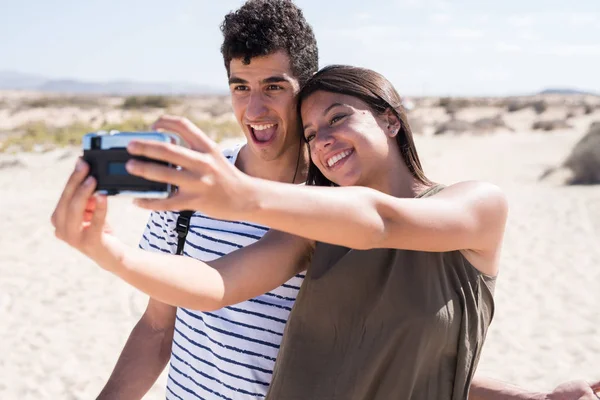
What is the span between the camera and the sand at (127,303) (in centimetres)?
556

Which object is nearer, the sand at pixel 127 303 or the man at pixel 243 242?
the man at pixel 243 242

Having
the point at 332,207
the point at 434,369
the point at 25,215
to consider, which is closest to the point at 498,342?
the point at 434,369

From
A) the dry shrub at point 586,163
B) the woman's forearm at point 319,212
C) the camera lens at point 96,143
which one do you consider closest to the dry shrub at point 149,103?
the dry shrub at point 586,163

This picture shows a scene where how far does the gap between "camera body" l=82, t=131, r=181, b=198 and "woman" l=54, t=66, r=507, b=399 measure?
7.4 inches

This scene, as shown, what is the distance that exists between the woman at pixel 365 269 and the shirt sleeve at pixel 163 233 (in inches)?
17.7

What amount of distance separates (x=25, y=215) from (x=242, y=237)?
9758 mm

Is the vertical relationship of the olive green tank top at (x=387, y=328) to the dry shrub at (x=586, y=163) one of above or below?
above

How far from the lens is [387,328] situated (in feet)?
5.10

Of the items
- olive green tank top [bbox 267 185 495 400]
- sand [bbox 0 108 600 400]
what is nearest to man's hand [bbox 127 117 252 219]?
olive green tank top [bbox 267 185 495 400]

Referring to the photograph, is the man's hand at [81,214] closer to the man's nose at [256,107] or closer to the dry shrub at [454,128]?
the man's nose at [256,107]

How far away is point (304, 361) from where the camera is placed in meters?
1.66

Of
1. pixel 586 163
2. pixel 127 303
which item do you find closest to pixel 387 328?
pixel 127 303

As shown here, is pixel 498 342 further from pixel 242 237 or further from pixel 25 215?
pixel 25 215

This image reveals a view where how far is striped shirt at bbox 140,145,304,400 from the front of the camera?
1962 mm
